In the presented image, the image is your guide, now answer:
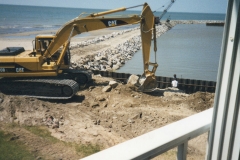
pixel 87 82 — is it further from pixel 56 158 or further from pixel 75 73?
pixel 56 158

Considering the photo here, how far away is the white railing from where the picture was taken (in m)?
1.10

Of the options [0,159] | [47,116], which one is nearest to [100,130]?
[47,116]

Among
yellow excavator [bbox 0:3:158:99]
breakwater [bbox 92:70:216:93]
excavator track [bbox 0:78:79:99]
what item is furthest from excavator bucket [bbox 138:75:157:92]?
excavator track [bbox 0:78:79:99]

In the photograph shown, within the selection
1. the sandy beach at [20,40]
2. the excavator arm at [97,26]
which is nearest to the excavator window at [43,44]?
the excavator arm at [97,26]

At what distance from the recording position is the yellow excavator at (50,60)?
11180 millimetres

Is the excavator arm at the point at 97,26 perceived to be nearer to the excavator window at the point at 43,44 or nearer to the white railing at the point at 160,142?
the excavator window at the point at 43,44

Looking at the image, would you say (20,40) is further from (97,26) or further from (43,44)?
(97,26)

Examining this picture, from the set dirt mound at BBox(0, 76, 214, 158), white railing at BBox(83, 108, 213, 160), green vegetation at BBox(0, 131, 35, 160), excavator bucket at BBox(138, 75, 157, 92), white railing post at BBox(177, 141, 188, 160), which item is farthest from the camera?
excavator bucket at BBox(138, 75, 157, 92)

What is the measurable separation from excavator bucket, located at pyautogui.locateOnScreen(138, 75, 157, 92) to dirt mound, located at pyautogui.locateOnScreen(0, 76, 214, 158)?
0.83 feet

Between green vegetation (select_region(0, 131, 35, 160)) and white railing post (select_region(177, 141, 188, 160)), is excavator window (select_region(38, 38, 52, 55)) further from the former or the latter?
white railing post (select_region(177, 141, 188, 160))

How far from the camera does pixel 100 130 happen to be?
8336 millimetres

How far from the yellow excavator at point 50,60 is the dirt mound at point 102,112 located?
794 mm

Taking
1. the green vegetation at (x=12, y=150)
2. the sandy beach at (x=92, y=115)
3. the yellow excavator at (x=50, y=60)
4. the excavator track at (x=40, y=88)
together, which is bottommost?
the green vegetation at (x=12, y=150)

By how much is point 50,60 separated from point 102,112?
11.9 ft
